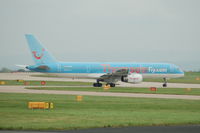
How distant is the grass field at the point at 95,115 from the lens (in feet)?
73.3

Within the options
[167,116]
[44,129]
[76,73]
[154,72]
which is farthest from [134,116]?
[154,72]

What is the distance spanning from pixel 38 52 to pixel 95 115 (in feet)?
120

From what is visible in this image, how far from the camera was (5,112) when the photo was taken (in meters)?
27.2

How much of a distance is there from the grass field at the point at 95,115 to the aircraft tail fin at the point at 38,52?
26.8m

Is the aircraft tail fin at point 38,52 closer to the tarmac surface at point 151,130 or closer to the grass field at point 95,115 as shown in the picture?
the grass field at point 95,115

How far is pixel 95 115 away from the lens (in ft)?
86.9

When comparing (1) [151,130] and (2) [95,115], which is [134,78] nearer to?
(2) [95,115]

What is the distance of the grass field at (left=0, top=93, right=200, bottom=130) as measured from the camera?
73.3ft

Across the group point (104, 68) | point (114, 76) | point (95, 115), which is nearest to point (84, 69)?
point (104, 68)

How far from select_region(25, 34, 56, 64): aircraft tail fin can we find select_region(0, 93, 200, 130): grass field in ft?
87.9

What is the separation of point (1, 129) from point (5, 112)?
22.8 feet

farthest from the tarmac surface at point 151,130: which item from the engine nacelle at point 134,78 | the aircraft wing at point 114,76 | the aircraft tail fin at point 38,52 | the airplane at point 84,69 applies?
the aircraft tail fin at point 38,52

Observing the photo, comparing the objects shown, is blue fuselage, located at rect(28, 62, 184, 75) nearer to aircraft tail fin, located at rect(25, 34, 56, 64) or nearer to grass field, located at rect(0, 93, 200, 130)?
aircraft tail fin, located at rect(25, 34, 56, 64)

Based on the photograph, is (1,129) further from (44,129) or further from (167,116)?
(167,116)
